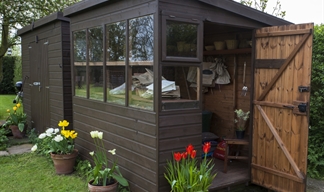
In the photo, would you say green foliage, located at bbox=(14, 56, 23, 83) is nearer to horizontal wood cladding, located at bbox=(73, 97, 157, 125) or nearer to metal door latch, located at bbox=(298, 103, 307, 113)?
horizontal wood cladding, located at bbox=(73, 97, 157, 125)

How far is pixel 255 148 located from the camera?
12.4ft

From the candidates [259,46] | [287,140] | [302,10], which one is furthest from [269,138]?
[302,10]

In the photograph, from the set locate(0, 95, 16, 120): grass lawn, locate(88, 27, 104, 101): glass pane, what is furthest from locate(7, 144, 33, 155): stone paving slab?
locate(0, 95, 16, 120): grass lawn

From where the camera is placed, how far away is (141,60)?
319 centimetres

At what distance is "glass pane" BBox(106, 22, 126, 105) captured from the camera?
349 centimetres

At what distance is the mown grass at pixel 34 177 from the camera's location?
3809 mm

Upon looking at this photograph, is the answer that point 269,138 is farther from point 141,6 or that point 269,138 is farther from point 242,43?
point 141,6

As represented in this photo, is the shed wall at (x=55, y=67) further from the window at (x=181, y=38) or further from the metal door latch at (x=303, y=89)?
the metal door latch at (x=303, y=89)

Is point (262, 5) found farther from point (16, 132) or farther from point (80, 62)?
point (16, 132)

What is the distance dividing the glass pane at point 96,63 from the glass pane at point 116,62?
0.61 feet

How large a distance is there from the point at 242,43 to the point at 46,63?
3.63 metres

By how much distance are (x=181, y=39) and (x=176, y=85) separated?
478 mm

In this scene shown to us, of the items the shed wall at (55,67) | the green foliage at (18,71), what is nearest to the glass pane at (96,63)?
the shed wall at (55,67)

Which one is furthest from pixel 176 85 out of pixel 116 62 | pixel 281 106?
pixel 281 106
